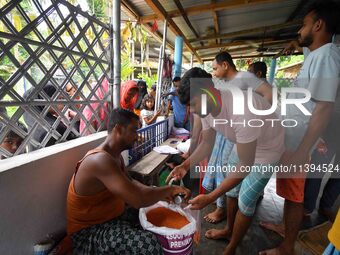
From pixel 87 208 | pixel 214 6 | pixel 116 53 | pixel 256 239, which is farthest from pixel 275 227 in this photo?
pixel 214 6

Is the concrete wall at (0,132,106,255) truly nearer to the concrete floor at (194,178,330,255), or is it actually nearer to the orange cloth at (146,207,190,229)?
the orange cloth at (146,207,190,229)

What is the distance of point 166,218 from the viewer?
5.32 feet

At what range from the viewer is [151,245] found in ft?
4.60

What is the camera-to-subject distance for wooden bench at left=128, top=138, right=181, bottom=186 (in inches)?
86.0

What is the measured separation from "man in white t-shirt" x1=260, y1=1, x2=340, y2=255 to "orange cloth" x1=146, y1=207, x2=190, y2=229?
893mm

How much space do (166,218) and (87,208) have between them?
56cm

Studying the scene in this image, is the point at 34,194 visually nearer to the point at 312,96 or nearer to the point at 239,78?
the point at 312,96

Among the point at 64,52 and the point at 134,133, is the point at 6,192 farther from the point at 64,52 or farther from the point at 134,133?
the point at 64,52

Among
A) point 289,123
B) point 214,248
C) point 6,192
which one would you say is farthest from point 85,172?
point 289,123

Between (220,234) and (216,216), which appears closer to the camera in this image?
(220,234)

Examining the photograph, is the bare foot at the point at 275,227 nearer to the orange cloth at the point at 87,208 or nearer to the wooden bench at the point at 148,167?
the wooden bench at the point at 148,167

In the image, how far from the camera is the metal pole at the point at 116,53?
6.55ft

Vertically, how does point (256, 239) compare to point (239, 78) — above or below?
below

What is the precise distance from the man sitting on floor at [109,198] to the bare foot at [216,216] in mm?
985
